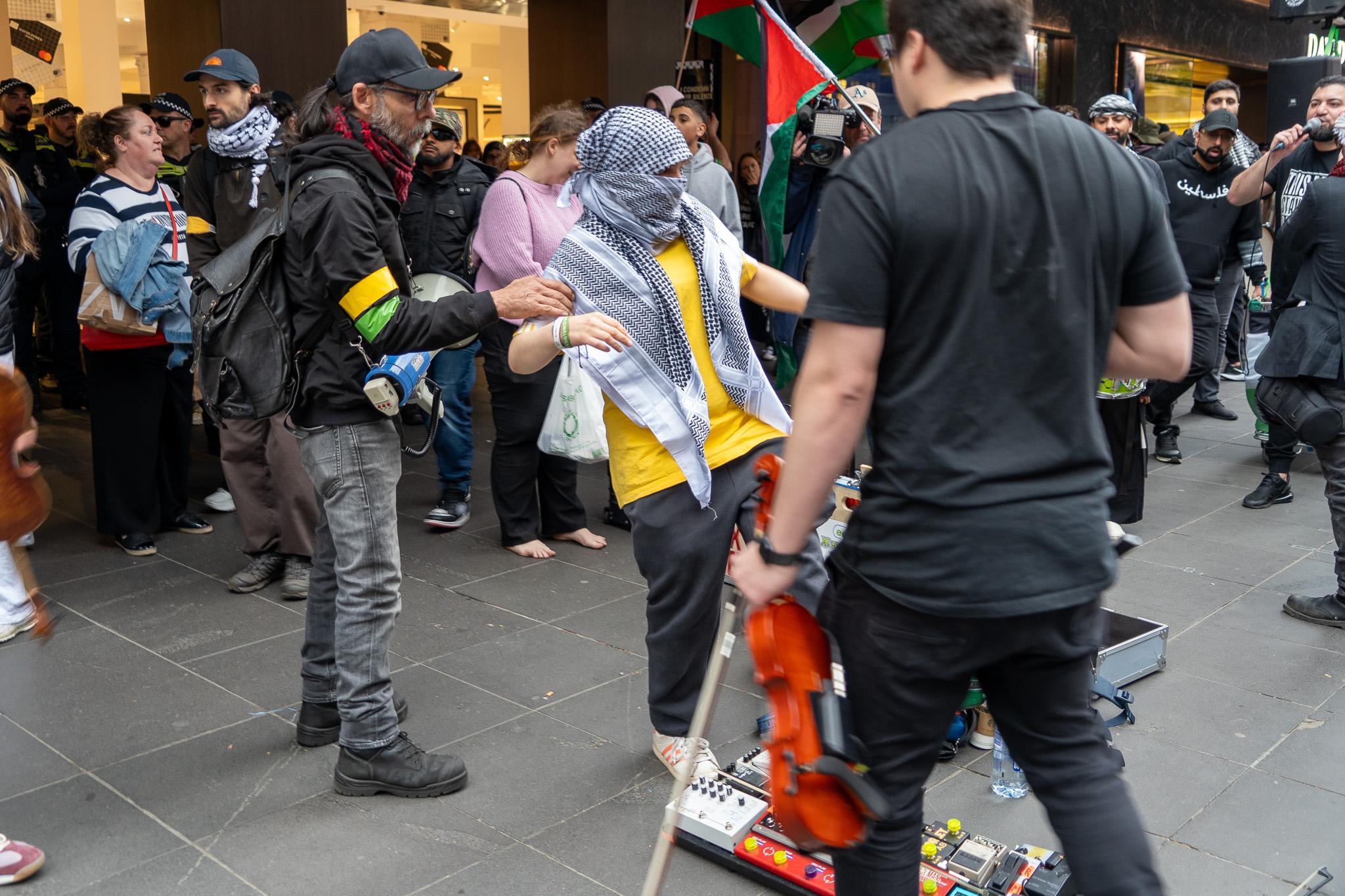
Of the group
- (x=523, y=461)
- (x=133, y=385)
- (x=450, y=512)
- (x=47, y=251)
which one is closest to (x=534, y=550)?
A: (x=523, y=461)

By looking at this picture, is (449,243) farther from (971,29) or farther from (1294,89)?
(1294,89)

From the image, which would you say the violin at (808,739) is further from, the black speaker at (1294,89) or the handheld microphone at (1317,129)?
the black speaker at (1294,89)

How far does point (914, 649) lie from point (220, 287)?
221 centimetres

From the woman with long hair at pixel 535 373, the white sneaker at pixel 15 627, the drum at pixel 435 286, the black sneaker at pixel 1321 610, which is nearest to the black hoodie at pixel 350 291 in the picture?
the drum at pixel 435 286

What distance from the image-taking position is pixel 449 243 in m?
6.07

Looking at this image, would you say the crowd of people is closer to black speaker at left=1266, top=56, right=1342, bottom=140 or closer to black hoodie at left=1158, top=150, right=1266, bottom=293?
black hoodie at left=1158, top=150, right=1266, bottom=293

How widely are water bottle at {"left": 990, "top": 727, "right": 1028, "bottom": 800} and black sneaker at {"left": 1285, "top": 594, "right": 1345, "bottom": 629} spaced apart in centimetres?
214

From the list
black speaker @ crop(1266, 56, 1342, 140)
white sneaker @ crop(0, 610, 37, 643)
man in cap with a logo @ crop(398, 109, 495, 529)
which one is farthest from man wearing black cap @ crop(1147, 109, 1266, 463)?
white sneaker @ crop(0, 610, 37, 643)

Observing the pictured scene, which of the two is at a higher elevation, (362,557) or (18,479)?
(18,479)

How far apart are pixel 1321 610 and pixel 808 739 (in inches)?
144

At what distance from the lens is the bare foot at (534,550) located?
566 cm

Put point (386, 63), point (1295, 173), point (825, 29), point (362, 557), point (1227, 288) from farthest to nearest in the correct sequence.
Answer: point (825, 29) < point (1227, 288) < point (1295, 173) < point (362, 557) < point (386, 63)

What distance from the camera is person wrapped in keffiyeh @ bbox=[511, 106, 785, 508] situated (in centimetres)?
321

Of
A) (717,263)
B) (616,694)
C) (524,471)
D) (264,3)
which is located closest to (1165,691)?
(616,694)
